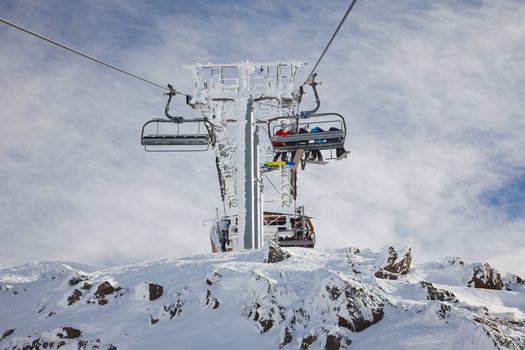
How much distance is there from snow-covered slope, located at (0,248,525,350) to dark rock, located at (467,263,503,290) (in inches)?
0.8

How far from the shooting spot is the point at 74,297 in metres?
9.44

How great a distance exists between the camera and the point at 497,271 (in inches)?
373

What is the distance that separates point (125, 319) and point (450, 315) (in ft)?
19.1

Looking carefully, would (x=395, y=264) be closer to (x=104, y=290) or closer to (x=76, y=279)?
(x=104, y=290)

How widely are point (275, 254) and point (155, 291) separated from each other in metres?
2.83

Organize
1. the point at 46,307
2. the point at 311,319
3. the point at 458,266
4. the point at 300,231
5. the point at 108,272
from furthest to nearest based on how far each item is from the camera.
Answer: the point at 300,231
the point at 108,272
the point at 458,266
the point at 46,307
the point at 311,319

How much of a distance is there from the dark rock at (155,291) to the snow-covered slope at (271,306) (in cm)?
3

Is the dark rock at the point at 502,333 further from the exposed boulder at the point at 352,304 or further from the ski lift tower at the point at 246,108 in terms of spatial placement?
the ski lift tower at the point at 246,108

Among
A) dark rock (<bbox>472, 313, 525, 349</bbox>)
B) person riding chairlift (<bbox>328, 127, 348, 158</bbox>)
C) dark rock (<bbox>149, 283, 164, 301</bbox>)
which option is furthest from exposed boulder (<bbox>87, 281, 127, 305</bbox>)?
dark rock (<bbox>472, 313, 525, 349</bbox>)

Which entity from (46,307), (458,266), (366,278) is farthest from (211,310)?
(458,266)

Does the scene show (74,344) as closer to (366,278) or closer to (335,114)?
(366,278)

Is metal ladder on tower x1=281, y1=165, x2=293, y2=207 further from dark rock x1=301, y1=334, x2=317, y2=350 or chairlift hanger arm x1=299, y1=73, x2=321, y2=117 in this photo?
dark rock x1=301, y1=334, x2=317, y2=350

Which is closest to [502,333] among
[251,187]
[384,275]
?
[384,275]

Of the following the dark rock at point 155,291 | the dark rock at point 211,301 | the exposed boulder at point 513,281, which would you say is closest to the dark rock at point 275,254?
the dark rock at point 211,301
